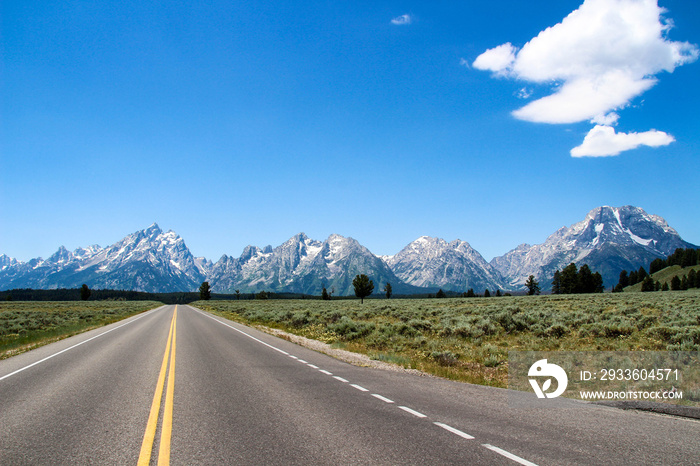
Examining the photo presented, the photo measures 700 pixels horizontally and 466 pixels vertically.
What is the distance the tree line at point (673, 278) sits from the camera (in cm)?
11856

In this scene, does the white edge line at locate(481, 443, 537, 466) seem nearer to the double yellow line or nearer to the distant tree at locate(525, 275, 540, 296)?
the double yellow line

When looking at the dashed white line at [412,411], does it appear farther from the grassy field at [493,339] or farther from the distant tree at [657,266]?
the distant tree at [657,266]

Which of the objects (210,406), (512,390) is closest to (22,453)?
(210,406)

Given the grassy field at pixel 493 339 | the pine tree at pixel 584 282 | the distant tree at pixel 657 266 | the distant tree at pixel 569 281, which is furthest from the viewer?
the distant tree at pixel 657 266

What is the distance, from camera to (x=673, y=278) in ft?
397

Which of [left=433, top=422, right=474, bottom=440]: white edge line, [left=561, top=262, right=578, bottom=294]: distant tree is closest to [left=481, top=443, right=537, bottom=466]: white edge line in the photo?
[left=433, top=422, right=474, bottom=440]: white edge line

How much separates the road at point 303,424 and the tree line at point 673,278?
472ft

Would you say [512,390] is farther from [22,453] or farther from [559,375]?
[22,453]

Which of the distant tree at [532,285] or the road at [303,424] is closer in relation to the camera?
the road at [303,424]

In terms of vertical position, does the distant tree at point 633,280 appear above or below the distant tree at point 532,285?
above

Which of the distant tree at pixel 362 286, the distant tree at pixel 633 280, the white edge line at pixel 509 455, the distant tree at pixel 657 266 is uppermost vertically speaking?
the distant tree at pixel 657 266

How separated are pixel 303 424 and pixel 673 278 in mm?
152897

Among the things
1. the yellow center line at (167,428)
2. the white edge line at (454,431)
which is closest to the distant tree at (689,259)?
the white edge line at (454,431)

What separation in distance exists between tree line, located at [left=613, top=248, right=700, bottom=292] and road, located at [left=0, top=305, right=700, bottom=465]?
14377cm
